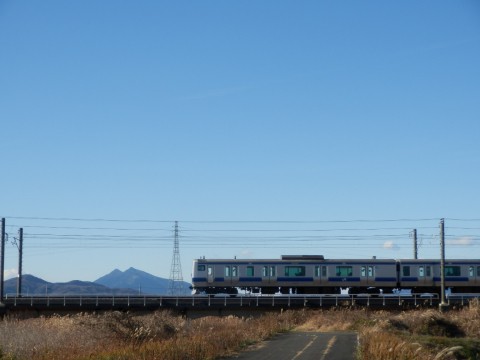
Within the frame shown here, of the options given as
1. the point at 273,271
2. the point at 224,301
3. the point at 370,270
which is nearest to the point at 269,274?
the point at 273,271

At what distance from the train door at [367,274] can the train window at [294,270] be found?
4.54m

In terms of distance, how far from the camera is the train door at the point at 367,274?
62.3m

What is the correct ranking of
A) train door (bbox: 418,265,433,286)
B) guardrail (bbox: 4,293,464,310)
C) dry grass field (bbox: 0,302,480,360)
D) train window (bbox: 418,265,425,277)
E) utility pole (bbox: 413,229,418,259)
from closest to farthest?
1. dry grass field (bbox: 0,302,480,360)
2. guardrail (bbox: 4,293,464,310)
3. train door (bbox: 418,265,433,286)
4. train window (bbox: 418,265,425,277)
5. utility pole (bbox: 413,229,418,259)

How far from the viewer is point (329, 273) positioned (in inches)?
2454

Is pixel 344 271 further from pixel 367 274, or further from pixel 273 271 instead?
pixel 273 271

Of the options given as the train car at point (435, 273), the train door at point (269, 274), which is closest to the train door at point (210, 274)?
the train door at point (269, 274)

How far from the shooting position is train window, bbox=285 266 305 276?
204ft

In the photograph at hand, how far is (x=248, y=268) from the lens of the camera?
203ft

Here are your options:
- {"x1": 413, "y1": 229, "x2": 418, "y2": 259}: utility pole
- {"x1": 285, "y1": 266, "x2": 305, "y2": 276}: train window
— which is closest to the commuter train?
{"x1": 285, "y1": 266, "x2": 305, "y2": 276}: train window

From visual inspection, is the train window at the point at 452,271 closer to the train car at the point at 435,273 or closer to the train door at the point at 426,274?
the train car at the point at 435,273

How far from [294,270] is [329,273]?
2702mm

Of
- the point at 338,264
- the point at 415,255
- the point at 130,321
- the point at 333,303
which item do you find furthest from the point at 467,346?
the point at 415,255

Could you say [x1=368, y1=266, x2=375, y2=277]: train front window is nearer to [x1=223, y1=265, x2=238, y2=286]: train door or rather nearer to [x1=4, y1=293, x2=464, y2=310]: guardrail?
[x1=4, y1=293, x2=464, y2=310]: guardrail

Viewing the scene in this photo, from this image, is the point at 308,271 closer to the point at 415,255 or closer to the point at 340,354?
the point at 415,255
